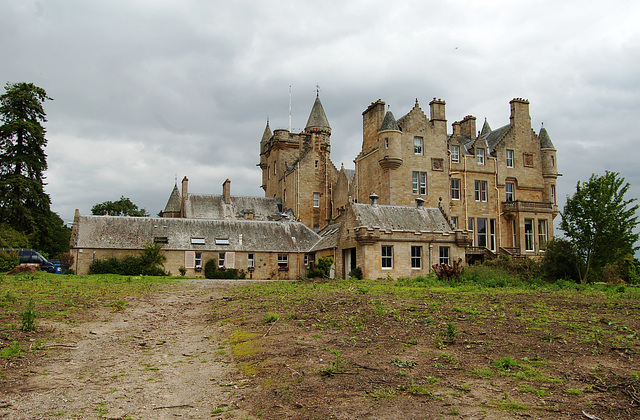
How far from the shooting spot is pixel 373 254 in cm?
3275

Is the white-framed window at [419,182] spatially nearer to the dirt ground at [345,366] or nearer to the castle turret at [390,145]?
the castle turret at [390,145]

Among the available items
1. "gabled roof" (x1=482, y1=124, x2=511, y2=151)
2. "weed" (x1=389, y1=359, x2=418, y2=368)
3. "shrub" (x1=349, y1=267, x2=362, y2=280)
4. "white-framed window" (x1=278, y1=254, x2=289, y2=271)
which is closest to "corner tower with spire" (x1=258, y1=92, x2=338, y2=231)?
"white-framed window" (x1=278, y1=254, x2=289, y2=271)

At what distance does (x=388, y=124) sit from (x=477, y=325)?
3475cm

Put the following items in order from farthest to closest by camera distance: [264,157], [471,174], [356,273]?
1. [264,157]
2. [471,174]
3. [356,273]

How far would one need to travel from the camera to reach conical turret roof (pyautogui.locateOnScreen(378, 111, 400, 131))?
1748 inches

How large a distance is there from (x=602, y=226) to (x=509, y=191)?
55.4 feet

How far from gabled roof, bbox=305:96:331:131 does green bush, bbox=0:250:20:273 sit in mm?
37950

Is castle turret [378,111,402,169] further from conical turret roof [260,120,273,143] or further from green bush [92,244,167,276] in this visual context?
conical turret roof [260,120,273,143]

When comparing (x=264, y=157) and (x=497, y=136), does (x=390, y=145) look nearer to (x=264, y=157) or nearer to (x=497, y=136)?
(x=497, y=136)

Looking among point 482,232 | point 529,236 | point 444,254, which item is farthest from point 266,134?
point 444,254

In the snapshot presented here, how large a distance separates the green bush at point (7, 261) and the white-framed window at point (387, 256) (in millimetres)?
23527

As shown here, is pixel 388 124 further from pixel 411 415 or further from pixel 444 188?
pixel 411 415

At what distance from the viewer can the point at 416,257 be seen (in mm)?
34562

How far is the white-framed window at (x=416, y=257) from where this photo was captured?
113 ft
